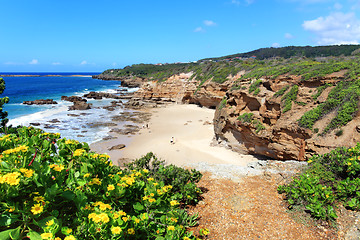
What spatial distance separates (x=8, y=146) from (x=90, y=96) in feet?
168

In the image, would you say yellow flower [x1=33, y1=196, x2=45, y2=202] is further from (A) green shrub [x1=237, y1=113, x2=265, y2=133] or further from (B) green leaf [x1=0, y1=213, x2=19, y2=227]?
(A) green shrub [x1=237, y1=113, x2=265, y2=133]

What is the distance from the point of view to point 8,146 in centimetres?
301

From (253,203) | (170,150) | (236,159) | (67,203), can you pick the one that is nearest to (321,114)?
(236,159)

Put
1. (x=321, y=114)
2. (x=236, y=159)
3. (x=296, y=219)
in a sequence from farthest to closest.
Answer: (x=236, y=159) < (x=321, y=114) < (x=296, y=219)

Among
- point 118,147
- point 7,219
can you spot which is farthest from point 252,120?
point 7,219

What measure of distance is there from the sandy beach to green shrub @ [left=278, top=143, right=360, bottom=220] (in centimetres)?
523

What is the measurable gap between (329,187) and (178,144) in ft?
45.8

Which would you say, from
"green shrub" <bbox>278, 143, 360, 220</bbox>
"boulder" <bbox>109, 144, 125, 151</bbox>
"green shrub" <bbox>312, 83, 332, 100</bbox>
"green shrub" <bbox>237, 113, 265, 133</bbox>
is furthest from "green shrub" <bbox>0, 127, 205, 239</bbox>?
"boulder" <bbox>109, 144, 125, 151</bbox>

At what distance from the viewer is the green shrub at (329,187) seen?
489cm

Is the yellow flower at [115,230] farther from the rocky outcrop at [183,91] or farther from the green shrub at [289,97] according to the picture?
the rocky outcrop at [183,91]

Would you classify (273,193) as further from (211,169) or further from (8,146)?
(8,146)

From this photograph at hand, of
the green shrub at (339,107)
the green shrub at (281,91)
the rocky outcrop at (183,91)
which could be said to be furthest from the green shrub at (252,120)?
the rocky outcrop at (183,91)

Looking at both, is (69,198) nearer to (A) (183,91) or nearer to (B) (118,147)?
(B) (118,147)

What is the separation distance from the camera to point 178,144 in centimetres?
1866
